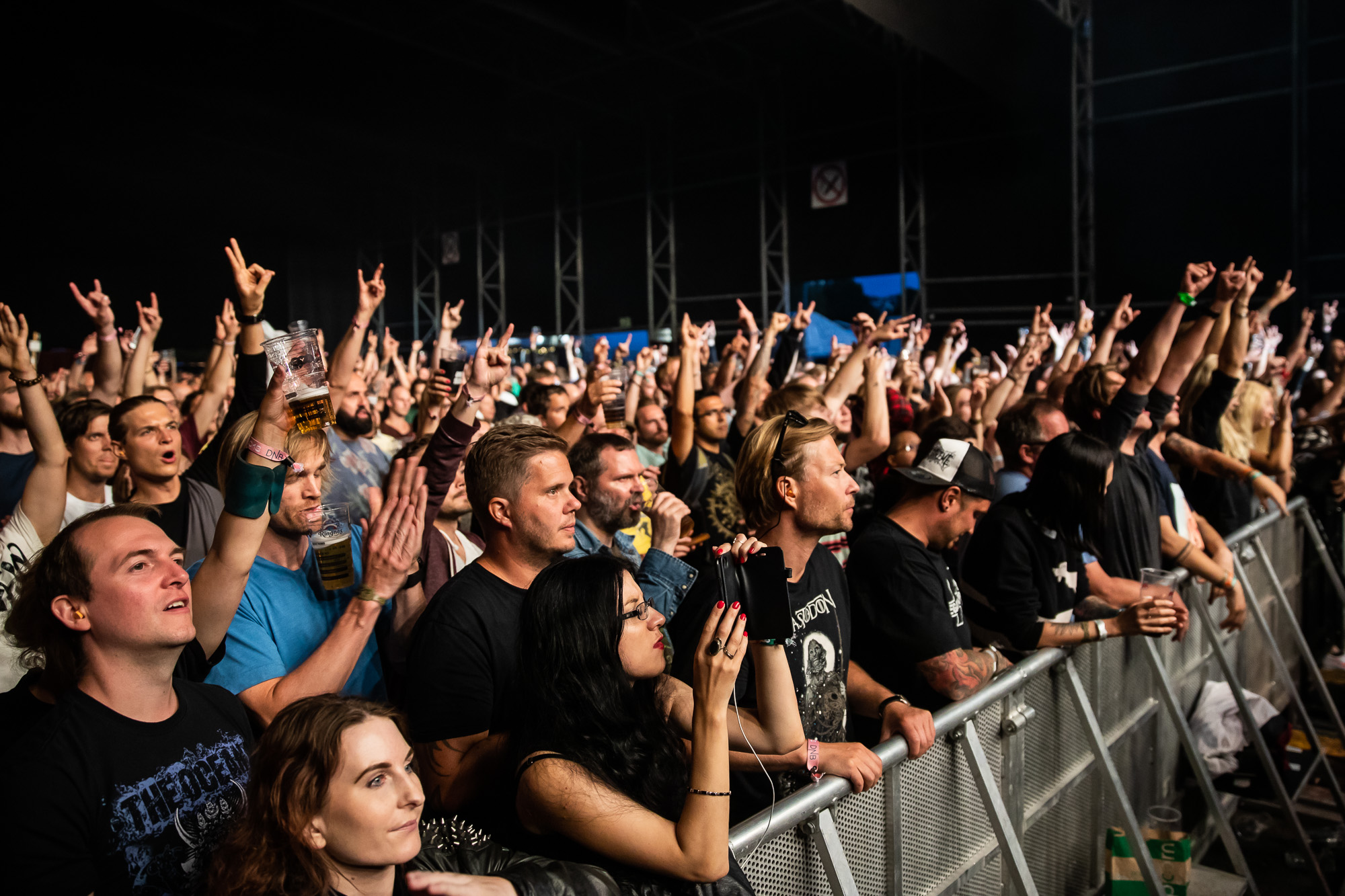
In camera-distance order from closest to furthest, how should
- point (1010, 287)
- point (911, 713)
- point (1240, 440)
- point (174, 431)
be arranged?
point (911, 713) < point (174, 431) < point (1240, 440) < point (1010, 287)

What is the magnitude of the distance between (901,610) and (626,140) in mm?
15846

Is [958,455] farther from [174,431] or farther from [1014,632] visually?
[174,431]

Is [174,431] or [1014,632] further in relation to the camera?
[174,431]

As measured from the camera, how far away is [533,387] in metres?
4.57

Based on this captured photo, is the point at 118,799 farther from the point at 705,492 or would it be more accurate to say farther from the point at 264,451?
the point at 705,492

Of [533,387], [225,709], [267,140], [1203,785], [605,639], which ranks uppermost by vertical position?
[267,140]

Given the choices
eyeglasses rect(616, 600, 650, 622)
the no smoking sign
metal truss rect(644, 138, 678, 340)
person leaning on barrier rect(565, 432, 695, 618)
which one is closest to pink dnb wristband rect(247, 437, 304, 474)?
eyeglasses rect(616, 600, 650, 622)

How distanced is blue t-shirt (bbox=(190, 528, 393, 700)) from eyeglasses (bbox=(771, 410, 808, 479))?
107cm

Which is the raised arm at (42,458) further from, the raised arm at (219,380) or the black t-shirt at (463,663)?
the black t-shirt at (463,663)

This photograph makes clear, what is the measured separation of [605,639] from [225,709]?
675mm

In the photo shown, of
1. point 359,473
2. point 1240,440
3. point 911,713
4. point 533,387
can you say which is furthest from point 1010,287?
point 911,713

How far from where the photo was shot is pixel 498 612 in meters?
1.95

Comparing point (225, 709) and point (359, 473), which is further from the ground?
point (359, 473)

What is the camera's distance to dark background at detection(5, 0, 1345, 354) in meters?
11.2
